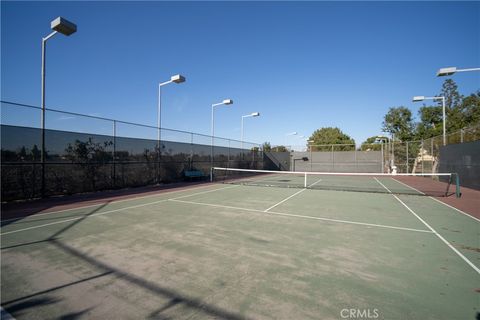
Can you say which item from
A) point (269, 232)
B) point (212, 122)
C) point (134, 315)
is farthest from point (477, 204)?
point (212, 122)

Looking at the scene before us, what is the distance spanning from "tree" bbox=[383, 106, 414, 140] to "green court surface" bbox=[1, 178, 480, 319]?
44.9 metres

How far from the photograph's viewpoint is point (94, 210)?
7.77 m

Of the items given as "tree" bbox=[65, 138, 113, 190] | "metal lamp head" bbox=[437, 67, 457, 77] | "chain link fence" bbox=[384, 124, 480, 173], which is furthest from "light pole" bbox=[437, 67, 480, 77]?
"tree" bbox=[65, 138, 113, 190]

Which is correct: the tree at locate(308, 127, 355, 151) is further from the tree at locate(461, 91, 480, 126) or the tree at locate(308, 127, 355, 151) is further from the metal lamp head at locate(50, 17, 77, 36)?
the metal lamp head at locate(50, 17, 77, 36)

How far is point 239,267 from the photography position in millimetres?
3686

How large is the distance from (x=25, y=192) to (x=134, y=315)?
9.84 metres

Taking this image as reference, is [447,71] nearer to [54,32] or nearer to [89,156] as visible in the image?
[54,32]

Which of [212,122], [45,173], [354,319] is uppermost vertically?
[212,122]

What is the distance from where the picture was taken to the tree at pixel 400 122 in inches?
1719

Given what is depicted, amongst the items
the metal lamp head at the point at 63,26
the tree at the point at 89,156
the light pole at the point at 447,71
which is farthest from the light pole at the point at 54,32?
the light pole at the point at 447,71

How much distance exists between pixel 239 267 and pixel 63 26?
10230 millimetres

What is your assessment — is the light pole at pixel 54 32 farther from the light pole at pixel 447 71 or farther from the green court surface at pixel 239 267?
the light pole at pixel 447 71

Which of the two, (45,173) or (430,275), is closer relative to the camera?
(430,275)

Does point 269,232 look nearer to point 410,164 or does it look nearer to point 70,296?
point 70,296
